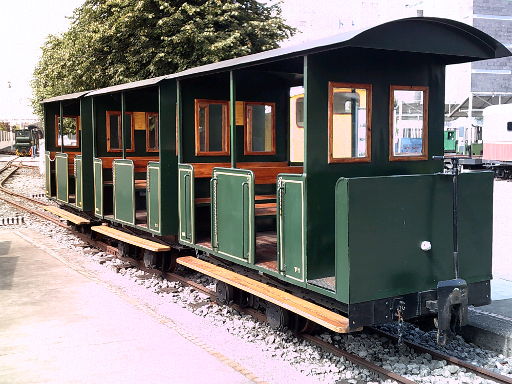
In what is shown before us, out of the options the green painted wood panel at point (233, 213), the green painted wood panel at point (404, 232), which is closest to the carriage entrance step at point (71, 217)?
the green painted wood panel at point (233, 213)

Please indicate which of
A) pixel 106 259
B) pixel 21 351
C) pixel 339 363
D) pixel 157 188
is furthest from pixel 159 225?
pixel 339 363

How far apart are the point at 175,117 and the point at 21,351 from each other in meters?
3.99

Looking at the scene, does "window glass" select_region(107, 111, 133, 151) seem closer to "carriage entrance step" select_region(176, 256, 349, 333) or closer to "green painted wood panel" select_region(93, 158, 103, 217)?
"green painted wood panel" select_region(93, 158, 103, 217)

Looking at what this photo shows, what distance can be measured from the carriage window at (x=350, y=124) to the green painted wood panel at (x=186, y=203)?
244cm

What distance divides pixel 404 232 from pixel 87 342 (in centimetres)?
310

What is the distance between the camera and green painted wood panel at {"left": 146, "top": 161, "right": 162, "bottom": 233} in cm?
871

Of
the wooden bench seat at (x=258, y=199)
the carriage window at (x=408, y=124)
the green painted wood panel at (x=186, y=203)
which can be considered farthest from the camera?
the wooden bench seat at (x=258, y=199)

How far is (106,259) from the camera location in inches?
423

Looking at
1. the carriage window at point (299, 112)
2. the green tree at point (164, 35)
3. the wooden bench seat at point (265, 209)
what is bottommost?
the wooden bench seat at point (265, 209)

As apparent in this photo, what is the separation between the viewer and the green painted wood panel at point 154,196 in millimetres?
8708

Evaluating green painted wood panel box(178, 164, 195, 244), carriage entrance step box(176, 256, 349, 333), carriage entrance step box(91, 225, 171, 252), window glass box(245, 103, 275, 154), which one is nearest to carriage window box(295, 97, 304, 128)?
window glass box(245, 103, 275, 154)

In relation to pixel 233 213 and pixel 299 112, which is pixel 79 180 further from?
pixel 233 213

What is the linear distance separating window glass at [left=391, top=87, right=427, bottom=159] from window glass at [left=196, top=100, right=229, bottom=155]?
9.35 ft

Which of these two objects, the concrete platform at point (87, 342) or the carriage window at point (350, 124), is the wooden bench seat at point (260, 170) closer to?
the carriage window at point (350, 124)
